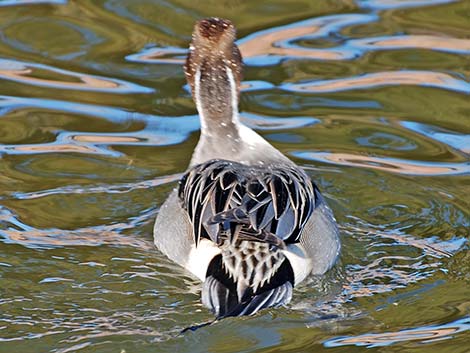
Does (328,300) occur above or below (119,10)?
below

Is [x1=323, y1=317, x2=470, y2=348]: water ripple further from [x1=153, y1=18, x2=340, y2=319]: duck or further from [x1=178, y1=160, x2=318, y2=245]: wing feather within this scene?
[x1=178, y1=160, x2=318, y2=245]: wing feather

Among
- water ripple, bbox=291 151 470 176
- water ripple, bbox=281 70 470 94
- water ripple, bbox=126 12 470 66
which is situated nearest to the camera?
water ripple, bbox=291 151 470 176

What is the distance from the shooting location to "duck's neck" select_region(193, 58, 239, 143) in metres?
8.20

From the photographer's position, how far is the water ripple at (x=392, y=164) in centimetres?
884

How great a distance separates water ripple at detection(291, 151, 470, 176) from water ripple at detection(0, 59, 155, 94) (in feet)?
6.69

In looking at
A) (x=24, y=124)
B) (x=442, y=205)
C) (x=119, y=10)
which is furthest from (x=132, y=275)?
(x=119, y=10)

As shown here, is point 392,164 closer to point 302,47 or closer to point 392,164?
point 392,164

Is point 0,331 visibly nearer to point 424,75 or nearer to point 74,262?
point 74,262

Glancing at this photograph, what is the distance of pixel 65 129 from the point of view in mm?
9633

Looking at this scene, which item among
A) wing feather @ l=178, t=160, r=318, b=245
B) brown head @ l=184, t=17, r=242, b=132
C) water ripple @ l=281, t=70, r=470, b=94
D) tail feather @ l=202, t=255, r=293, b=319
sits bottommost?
tail feather @ l=202, t=255, r=293, b=319

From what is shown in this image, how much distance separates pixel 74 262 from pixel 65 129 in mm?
2587

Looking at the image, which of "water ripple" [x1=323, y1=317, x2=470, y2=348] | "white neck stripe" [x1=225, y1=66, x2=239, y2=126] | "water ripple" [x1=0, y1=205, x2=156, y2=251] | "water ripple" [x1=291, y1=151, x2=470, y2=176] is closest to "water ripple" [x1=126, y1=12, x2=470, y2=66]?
"water ripple" [x1=291, y1=151, x2=470, y2=176]

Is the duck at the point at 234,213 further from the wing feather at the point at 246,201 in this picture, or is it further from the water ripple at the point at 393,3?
the water ripple at the point at 393,3

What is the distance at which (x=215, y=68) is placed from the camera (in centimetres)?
820
